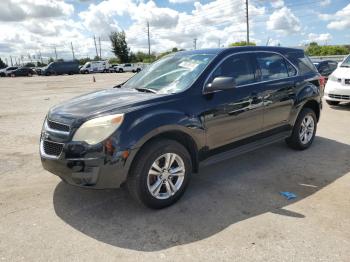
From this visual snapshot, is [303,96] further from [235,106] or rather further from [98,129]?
[98,129]

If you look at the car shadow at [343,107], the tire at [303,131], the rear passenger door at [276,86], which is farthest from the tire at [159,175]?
the car shadow at [343,107]

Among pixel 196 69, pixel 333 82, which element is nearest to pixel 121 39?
pixel 333 82

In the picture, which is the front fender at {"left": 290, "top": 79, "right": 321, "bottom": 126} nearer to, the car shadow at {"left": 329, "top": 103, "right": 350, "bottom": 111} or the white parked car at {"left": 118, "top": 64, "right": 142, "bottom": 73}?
the car shadow at {"left": 329, "top": 103, "right": 350, "bottom": 111}

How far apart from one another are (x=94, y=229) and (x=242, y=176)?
2.26m

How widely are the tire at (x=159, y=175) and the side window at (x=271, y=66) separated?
75.1 inches

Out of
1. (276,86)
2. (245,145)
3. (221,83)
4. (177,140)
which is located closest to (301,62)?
(276,86)

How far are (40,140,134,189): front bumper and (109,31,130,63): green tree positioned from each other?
69.3m

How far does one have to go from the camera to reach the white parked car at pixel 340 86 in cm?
941

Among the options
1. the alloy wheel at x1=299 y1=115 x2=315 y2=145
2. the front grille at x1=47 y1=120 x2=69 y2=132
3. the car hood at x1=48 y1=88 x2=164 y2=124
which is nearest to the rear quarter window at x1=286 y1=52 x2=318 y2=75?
the alloy wheel at x1=299 y1=115 x2=315 y2=145

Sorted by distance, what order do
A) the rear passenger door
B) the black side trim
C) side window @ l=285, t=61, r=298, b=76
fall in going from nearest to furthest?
the black side trim, the rear passenger door, side window @ l=285, t=61, r=298, b=76

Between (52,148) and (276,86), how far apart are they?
129 inches

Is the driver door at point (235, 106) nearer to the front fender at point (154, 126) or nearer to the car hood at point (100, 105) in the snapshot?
the front fender at point (154, 126)

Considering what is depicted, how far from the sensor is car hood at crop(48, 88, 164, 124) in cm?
350

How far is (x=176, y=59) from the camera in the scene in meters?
4.79
